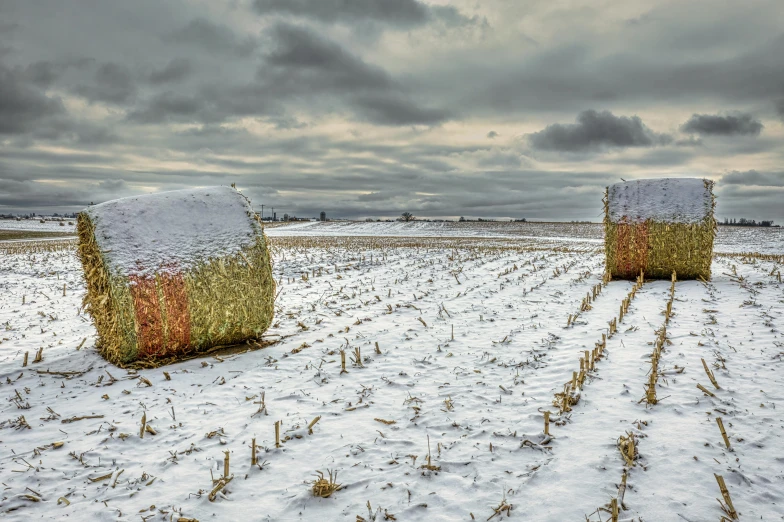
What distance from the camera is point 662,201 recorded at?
40.0ft

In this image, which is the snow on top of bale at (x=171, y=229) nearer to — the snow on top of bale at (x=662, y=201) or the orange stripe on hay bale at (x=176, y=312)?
the orange stripe on hay bale at (x=176, y=312)

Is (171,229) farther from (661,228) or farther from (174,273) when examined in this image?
(661,228)

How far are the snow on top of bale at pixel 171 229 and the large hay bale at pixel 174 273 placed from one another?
0.01 m

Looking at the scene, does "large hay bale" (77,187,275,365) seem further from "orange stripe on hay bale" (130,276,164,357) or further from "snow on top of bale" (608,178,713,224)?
"snow on top of bale" (608,178,713,224)

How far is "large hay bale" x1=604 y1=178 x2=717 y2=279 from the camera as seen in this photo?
11.7 metres

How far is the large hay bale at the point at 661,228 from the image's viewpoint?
11.7 meters

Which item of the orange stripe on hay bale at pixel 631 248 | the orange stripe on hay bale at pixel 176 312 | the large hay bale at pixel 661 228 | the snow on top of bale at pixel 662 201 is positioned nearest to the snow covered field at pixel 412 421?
the orange stripe on hay bale at pixel 176 312

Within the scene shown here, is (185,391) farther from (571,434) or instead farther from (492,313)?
(492,313)

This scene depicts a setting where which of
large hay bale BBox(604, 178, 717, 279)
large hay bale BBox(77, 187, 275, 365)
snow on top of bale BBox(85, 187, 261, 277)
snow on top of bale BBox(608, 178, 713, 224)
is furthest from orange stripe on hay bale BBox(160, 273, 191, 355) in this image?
snow on top of bale BBox(608, 178, 713, 224)

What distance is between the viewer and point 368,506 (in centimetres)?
315

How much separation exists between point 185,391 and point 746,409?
6.23m

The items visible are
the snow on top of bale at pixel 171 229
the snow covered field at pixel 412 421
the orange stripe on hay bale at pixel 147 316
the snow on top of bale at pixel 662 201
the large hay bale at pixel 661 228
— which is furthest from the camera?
the snow on top of bale at pixel 662 201

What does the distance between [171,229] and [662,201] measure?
12419 mm

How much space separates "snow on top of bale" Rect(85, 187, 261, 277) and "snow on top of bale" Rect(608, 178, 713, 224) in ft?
34.0
